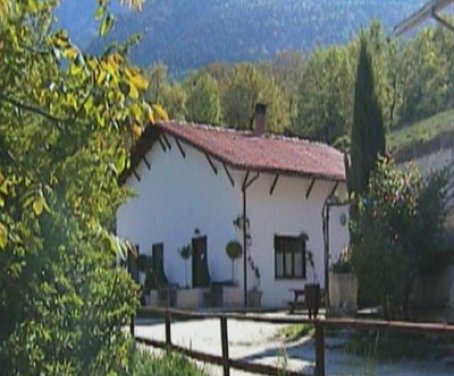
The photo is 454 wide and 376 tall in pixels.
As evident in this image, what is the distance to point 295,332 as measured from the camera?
1541 cm

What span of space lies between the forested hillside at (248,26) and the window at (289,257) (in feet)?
298

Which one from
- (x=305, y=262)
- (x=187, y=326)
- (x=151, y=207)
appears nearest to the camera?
(x=187, y=326)

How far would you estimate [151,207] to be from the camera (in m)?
30.6

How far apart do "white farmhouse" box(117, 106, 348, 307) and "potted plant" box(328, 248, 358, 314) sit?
34.2ft

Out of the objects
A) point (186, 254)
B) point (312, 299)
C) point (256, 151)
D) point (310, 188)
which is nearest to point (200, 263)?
point (186, 254)

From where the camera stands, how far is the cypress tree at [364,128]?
18109 mm

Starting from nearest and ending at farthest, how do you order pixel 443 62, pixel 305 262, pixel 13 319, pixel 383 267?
pixel 13 319, pixel 383 267, pixel 305 262, pixel 443 62

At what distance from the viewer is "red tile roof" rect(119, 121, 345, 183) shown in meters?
26.9

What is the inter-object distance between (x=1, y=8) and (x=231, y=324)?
53.1 feet

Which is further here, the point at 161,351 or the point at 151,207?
the point at 151,207

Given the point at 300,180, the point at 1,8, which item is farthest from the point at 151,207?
the point at 1,8

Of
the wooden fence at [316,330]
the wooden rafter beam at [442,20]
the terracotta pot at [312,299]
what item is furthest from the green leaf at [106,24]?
the terracotta pot at [312,299]

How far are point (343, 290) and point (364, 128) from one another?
15.1ft

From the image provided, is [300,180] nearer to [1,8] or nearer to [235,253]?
[235,253]
